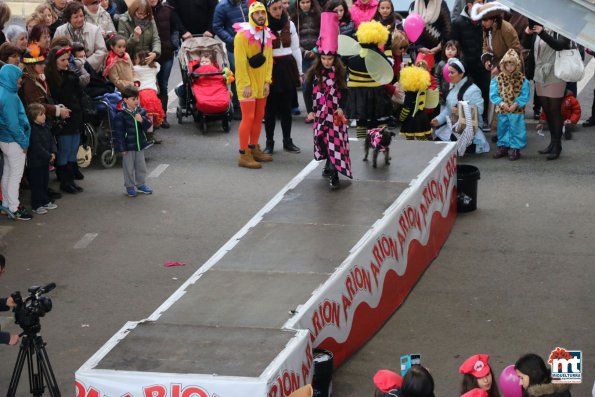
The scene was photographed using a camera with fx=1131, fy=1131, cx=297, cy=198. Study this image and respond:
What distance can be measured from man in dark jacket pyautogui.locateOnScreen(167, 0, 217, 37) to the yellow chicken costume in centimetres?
264

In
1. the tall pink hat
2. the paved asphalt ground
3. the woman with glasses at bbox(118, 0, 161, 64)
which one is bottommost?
the paved asphalt ground

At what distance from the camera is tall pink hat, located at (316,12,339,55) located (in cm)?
1204

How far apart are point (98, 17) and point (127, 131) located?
3399mm

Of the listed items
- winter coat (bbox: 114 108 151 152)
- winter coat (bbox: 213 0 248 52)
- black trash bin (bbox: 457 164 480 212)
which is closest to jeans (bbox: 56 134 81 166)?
winter coat (bbox: 114 108 151 152)

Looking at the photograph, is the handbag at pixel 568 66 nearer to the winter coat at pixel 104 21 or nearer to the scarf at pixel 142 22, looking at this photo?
the scarf at pixel 142 22

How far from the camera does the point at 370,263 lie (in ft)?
33.2

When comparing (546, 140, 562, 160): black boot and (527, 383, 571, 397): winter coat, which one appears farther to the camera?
(546, 140, 562, 160): black boot

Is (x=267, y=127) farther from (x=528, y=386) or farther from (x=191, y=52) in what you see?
(x=528, y=386)

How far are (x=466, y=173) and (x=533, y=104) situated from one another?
4.60m

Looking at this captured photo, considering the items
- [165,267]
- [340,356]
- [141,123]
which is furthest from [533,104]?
[340,356]

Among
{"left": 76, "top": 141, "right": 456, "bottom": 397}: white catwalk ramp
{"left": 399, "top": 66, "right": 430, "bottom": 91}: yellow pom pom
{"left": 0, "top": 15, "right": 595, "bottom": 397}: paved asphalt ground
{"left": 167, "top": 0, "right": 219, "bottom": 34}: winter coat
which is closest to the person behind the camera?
{"left": 76, "top": 141, "right": 456, "bottom": 397}: white catwalk ramp

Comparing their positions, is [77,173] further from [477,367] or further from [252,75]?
[477,367]

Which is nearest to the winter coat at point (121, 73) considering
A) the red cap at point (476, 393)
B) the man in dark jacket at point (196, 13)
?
the man in dark jacket at point (196, 13)

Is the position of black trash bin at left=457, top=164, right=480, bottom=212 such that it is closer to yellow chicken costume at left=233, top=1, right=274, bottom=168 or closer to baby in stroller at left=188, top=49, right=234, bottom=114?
yellow chicken costume at left=233, top=1, right=274, bottom=168
